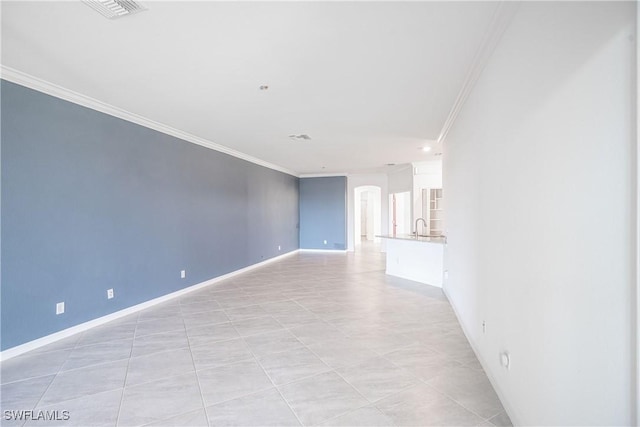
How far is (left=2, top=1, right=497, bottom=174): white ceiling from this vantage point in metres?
1.96

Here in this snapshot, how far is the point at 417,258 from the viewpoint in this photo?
563 centimetres

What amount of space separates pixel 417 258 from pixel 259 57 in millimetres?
4454

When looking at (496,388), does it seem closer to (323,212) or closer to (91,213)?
(91,213)

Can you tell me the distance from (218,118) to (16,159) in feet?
6.96

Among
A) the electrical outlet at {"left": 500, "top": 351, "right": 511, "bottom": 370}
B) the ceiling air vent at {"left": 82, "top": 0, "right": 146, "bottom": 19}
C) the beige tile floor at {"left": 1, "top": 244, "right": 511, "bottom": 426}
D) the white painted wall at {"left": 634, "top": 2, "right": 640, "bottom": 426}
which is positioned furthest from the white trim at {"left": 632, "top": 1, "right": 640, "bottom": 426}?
the ceiling air vent at {"left": 82, "top": 0, "right": 146, "bottom": 19}

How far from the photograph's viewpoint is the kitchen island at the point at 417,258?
5.23 m

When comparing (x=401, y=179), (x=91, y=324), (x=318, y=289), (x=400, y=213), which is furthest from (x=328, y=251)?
(x=91, y=324)

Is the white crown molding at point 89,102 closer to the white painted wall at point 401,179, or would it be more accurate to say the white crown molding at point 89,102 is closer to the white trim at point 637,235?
the white trim at point 637,235

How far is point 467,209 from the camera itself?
10.1 ft

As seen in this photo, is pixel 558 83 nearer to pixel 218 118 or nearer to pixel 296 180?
pixel 218 118

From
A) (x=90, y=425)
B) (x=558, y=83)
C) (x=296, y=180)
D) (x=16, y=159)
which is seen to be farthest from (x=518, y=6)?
(x=296, y=180)

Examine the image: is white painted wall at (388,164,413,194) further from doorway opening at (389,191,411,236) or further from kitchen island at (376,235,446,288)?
kitchen island at (376,235,446,288)

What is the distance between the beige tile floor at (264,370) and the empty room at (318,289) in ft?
0.07

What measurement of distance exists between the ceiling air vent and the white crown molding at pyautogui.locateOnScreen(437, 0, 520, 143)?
227cm
